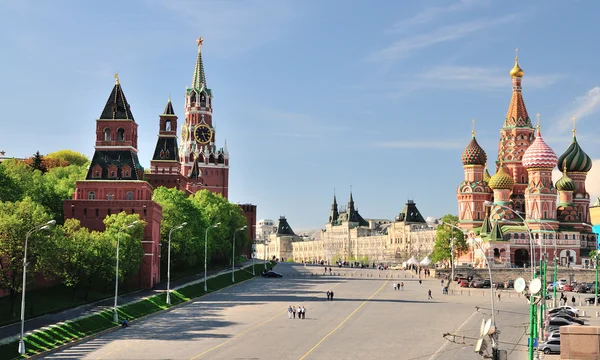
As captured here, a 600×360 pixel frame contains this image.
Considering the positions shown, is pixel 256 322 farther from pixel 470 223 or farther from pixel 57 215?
pixel 470 223

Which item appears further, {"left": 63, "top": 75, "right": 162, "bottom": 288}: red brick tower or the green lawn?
{"left": 63, "top": 75, "right": 162, "bottom": 288}: red brick tower

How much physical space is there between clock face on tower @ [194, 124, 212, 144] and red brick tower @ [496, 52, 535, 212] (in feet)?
197

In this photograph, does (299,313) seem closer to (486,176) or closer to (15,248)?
(15,248)

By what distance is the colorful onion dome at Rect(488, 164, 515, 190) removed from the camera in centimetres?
15250

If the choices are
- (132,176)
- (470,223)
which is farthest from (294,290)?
(470,223)

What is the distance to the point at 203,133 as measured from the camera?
18750 cm

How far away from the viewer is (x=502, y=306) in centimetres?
8756

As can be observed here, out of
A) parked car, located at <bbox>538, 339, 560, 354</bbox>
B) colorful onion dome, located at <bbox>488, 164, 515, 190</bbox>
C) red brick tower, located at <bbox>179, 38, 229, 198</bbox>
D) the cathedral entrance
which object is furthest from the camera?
red brick tower, located at <bbox>179, 38, 229, 198</bbox>

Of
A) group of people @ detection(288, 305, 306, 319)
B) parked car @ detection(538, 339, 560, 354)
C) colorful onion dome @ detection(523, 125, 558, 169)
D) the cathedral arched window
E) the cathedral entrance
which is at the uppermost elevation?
colorful onion dome @ detection(523, 125, 558, 169)

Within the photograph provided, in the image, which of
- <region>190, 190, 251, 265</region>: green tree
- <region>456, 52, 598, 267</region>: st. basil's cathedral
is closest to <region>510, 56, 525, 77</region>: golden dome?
<region>456, 52, 598, 267</region>: st. basil's cathedral

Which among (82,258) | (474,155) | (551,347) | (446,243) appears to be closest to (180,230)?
(82,258)

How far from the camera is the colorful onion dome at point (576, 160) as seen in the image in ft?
511

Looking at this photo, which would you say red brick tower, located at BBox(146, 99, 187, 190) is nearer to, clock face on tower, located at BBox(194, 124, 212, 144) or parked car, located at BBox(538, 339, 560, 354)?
clock face on tower, located at BBox(194, 124, 212, 144)

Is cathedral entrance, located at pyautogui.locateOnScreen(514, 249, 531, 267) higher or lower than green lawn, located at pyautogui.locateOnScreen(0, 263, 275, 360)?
higher
